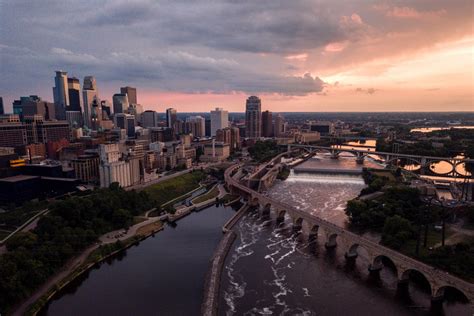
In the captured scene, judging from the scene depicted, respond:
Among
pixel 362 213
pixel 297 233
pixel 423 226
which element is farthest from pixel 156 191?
pixel 423 226

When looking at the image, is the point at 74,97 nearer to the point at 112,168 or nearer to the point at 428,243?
the point at 112,168

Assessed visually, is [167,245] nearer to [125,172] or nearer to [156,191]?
[156,191]

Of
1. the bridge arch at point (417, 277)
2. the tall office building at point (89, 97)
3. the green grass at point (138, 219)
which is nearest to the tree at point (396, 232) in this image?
the bridge arch at point (417, 277)

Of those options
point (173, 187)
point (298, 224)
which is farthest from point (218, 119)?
point (298, 224)

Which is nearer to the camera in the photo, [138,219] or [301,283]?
[301,283]

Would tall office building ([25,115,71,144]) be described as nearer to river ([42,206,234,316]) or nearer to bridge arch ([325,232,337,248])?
river ([42,206,234,316])

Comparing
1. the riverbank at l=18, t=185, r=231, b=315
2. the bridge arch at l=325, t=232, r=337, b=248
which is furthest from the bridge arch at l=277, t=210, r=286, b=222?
the riverbank at l=18, t=185, r=231, b=315

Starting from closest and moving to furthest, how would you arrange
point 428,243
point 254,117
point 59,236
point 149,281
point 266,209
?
point 149,281, point 428,243, point 59,236, point 266,209, point 254,117
